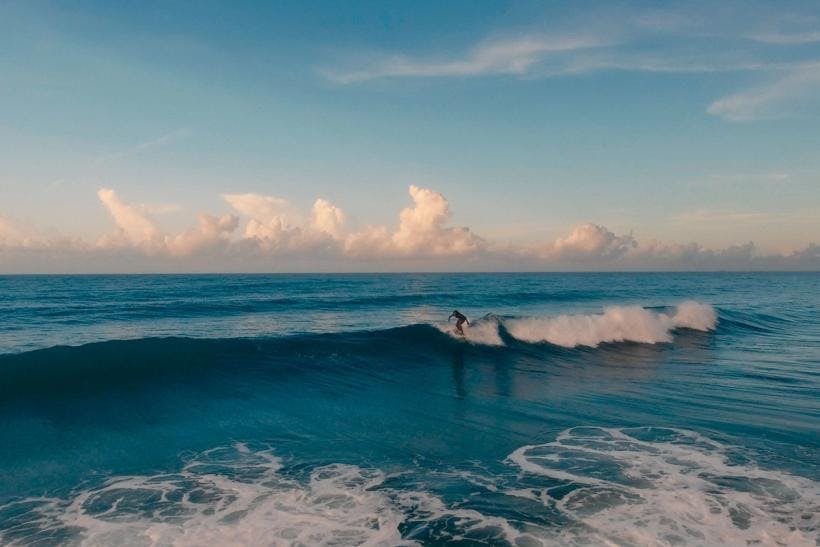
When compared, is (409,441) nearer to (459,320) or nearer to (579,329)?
(459,320)

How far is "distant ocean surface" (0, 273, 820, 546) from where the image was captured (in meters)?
7.44

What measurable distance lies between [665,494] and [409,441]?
507cm

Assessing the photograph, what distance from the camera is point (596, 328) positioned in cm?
2575

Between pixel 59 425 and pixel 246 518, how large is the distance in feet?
25.5

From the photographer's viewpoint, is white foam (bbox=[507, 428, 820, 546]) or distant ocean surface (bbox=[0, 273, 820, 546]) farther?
distant ocean surface (bbox=[0, 273, 820, 546])

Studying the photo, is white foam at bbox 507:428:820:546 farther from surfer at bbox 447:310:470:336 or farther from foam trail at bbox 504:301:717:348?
foam trail at bbox 504:301:717:348

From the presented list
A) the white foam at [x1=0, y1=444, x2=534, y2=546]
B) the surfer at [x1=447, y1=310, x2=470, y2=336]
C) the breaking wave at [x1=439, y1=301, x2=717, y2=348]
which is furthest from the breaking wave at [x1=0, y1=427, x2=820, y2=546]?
the breaking wave at [x1=439, y1=301, x2=717, y2=348]

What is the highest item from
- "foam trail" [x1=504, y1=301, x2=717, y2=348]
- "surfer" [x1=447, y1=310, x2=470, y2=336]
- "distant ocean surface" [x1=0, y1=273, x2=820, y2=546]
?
"surfer" [x1=447, y1=310, x2=470, y2=336]

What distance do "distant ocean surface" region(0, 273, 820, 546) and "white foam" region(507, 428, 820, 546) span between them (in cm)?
4

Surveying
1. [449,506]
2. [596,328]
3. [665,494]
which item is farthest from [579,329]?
[449,506]

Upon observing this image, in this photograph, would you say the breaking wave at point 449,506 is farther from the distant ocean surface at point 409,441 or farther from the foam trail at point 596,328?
the foam trail at point 596,328

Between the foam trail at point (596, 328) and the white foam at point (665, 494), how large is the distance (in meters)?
13.8

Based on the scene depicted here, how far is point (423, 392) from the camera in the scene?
1608cm

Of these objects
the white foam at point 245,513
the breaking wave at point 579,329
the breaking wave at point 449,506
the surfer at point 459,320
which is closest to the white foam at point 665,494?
the breaking wave at point 449,506
